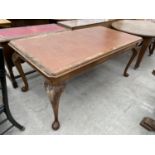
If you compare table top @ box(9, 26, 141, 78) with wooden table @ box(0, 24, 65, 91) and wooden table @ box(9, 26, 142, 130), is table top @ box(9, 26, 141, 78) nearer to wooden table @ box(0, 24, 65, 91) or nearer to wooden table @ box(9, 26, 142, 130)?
wooden table @ box(9, 26, 142, 130)

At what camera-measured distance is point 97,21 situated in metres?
2.32

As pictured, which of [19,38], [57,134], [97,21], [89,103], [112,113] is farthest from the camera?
[97,21]

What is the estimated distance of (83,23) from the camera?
2.17 m

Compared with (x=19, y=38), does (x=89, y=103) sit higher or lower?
lower

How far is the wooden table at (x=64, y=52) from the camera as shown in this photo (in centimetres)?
110

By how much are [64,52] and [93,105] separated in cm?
77

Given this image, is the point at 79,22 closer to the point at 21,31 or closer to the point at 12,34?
the point at 21,31

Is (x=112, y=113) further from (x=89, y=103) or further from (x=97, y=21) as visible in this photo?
(x=97, y=21)

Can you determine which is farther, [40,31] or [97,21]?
[97,21]

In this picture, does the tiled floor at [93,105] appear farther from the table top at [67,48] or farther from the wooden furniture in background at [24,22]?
the wooden furniture in background at [24,22]

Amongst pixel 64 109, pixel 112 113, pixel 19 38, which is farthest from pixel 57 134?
pixel 19 38

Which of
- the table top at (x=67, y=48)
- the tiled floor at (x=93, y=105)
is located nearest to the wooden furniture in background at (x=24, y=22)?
the tiled floor at (x=93, y=105)

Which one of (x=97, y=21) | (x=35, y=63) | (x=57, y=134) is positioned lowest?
(x=57, y=134)

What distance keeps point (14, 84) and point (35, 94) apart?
0.31m
